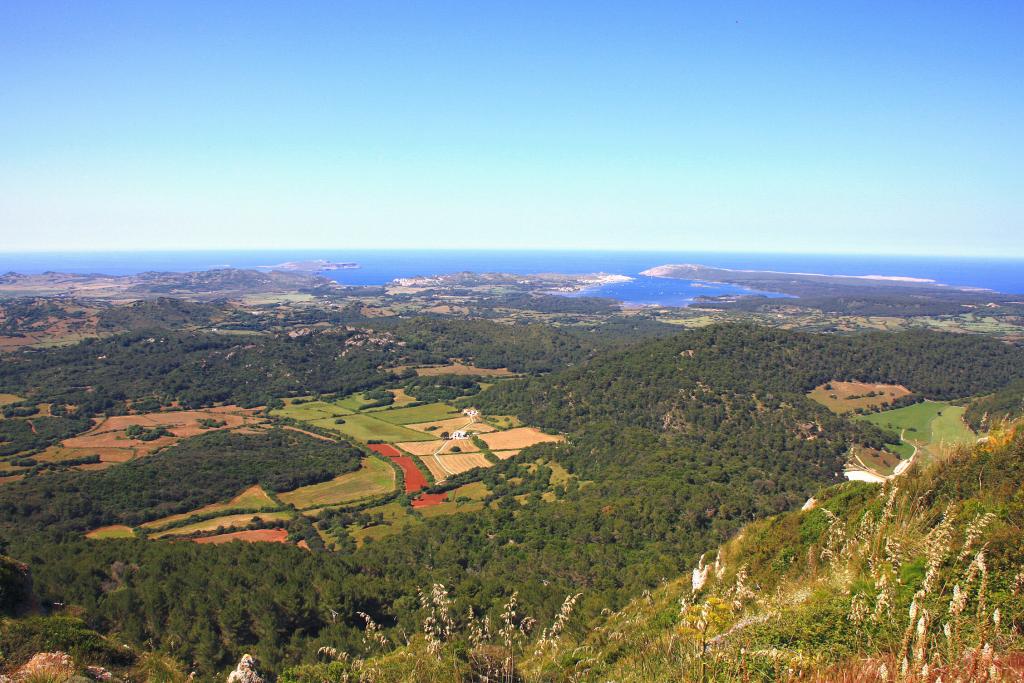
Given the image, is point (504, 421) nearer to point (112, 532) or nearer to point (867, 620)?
point (112, 532)

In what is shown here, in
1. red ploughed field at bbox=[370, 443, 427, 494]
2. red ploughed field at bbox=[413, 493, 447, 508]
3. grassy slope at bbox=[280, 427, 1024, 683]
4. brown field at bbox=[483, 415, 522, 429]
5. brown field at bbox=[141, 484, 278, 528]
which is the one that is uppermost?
grassy slope at bbox=[280, 427, 1024, 683]

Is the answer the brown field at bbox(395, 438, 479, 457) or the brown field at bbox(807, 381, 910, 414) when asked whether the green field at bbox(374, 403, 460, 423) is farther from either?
the brown field at bbox(807, 381, 910, 414)

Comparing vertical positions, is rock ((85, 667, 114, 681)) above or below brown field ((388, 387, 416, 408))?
above

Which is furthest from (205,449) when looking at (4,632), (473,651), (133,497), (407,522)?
(473,651)

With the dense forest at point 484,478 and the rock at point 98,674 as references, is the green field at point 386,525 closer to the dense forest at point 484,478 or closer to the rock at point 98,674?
the dense forest at point 484,478

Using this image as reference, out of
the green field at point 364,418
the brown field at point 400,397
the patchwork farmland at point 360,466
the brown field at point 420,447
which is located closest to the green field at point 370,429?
the green field at point 364,418

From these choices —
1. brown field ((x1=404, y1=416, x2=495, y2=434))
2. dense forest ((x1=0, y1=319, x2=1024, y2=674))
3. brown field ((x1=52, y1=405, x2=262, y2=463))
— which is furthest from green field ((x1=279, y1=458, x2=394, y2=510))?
brown field ((x1=52, y1=405, x2=262, y2=463))

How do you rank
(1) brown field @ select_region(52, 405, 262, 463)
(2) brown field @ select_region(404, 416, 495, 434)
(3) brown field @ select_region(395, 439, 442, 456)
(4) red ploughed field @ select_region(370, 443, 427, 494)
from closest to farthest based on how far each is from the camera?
(4) red ploughed field @ select_region(370, 443, 427, 494), (1) brown field @ select_region(52, 405, 262, 463), (3) brown field @ select_region(395, 439, 442, 456), (2) brown field @ select_region(404, 416, 495, 434)
